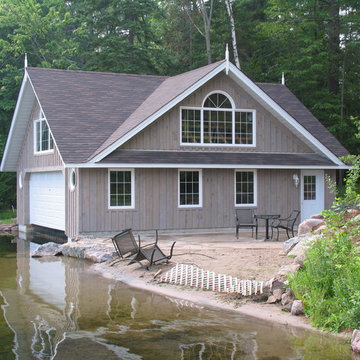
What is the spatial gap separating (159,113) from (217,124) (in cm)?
251

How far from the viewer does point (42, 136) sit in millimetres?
20781

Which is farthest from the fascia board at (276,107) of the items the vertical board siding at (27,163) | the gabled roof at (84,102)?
the vertical board siding at (27,163)

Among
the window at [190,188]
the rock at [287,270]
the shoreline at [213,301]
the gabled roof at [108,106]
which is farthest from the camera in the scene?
the window at [190,188]

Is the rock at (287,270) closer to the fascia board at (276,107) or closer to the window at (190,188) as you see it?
the window at (190,188)

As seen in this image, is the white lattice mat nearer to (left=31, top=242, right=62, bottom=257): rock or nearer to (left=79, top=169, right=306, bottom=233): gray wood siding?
(left=31, top=242, right=62, bottom=257): rock

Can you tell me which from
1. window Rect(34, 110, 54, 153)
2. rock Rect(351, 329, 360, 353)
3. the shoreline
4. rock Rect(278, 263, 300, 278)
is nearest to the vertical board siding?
window Rect(34, 110, 54, 153)

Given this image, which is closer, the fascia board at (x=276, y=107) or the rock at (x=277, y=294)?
the rock at (x=277, y=294)

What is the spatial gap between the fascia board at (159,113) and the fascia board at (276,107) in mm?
711

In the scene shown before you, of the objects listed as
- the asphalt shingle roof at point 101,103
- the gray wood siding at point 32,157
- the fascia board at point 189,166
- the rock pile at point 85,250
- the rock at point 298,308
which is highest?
the asphalt shingle roof at point 101,103

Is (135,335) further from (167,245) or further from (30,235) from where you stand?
(30,235)

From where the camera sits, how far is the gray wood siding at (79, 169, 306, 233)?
1764cm

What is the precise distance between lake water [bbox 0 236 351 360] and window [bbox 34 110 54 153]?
931 cm

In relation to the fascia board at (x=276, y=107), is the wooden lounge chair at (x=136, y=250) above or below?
below

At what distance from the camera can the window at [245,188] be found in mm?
19719
